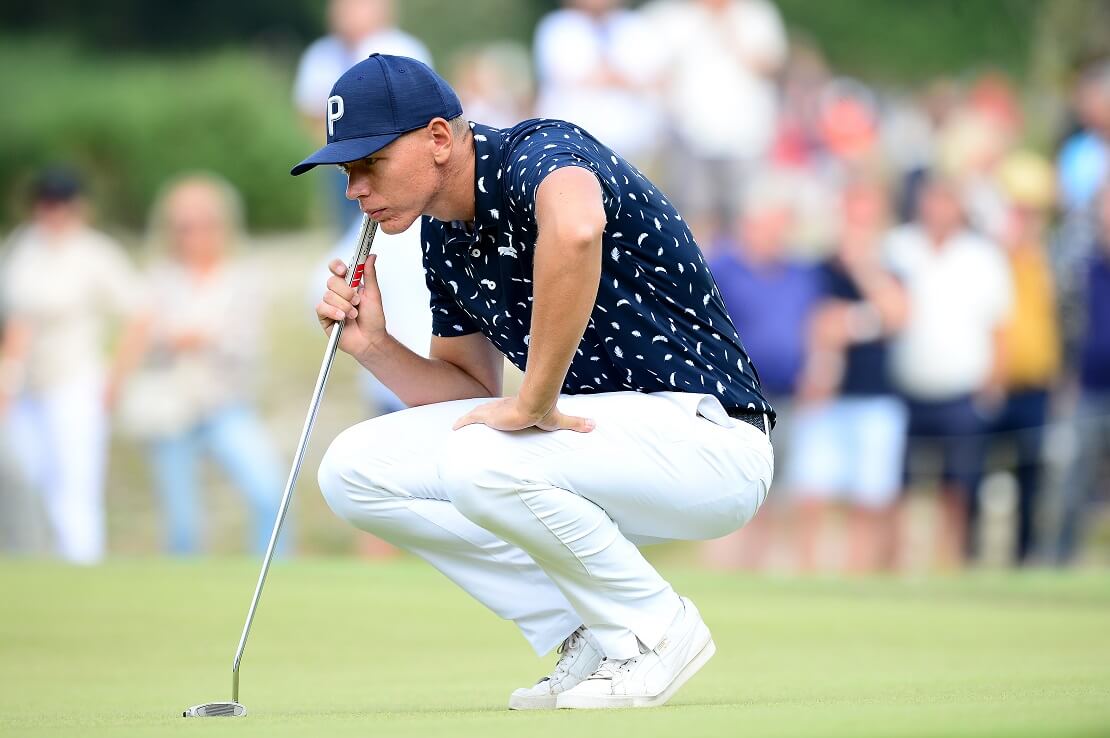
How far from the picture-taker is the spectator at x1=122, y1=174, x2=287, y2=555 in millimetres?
10859

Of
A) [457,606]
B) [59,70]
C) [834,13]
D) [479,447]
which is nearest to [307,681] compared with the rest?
[479,447]

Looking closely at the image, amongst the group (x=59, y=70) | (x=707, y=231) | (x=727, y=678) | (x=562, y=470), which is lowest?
(x=727, y=678)

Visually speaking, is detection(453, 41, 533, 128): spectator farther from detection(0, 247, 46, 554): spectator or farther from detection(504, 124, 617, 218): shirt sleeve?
detection(504, 124, 617, 218): shirt sleeve

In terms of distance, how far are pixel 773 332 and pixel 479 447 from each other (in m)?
6.24

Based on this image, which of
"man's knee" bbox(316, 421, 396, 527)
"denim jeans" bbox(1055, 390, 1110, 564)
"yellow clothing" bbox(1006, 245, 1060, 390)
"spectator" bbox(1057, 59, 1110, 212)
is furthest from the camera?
"spectator" bbox(1057, 59, 1110, 212)

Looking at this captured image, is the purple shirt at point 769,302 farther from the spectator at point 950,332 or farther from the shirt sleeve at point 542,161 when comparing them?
the shirt sleeve at point 542,161

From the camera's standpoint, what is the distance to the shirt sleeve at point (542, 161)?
4.62m

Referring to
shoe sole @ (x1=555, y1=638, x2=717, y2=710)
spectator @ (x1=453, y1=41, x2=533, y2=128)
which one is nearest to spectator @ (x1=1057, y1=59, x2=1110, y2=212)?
spectator @ (x1=453, y1=41, x2=533, y2=128)

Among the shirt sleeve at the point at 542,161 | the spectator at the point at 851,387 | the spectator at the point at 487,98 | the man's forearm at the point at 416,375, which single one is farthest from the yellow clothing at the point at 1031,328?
the shirt sleeve at the point at 542,161

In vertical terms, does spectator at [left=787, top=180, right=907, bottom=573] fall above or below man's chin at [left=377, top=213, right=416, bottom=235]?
below

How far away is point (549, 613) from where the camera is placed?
523 centimetres

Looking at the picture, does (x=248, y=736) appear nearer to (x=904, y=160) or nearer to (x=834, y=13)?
(x=904, y=160)

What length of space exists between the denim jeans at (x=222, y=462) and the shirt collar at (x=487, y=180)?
6.11 meters

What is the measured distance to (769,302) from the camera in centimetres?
1083
